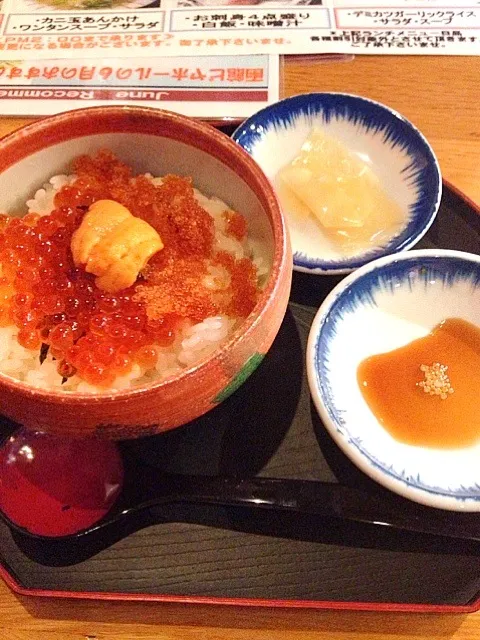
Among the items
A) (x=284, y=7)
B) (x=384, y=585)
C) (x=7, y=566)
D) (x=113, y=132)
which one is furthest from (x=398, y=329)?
(x=284, y=7)

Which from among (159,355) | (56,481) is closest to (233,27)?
(159,355)

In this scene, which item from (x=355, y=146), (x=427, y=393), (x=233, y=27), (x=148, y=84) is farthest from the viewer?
(x=233, y=27)

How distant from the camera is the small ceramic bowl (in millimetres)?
779

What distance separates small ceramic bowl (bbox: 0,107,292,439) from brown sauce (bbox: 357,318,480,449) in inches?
12.2

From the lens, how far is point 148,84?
5.34ft

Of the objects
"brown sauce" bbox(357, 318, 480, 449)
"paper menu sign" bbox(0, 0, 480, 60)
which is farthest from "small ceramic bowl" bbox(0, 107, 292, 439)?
"paper menu sign" bbox(0, 0, 480, 60)

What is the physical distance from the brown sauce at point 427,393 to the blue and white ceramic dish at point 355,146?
218 mm

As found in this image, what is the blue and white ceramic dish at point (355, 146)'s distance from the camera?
1295 millimetres

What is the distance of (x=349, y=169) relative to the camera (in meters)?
1.41

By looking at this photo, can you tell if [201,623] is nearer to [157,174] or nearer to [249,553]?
[249,553]

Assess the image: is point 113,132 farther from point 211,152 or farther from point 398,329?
point 398,329

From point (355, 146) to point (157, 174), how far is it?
567 millimetres

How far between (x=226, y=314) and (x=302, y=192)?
518mm

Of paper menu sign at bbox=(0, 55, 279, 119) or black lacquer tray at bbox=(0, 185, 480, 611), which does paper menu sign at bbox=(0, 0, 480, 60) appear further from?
black lacquer tray at bbox=(0, 185, 480, 611)
